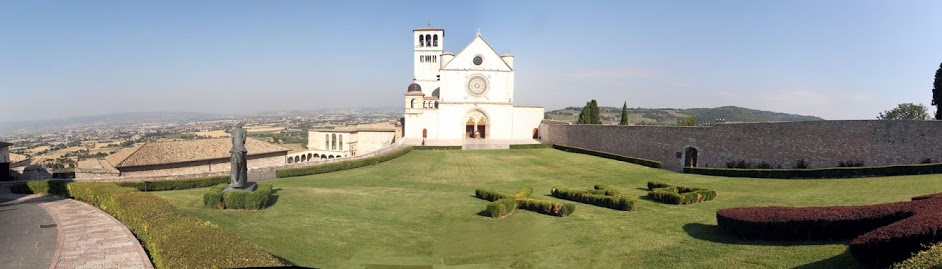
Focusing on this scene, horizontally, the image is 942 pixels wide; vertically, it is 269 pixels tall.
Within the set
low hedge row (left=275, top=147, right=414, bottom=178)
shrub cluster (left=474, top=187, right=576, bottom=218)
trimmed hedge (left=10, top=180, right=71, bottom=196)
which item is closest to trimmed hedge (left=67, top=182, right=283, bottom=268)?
trimmed hedge (left=10, top=180, right=71, bottom=196)

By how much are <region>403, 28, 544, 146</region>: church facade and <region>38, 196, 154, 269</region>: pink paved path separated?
109ft

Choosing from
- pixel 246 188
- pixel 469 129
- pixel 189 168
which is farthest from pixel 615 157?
pixel 189 168

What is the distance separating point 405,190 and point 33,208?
1319cm

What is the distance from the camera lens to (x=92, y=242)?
11297 mm

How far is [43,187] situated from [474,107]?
34203 mm

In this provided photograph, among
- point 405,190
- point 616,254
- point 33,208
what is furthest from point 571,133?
point 33,208

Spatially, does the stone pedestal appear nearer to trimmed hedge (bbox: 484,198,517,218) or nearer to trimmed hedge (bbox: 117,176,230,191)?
trimmed hedge (bbox: 117,176,230,191)

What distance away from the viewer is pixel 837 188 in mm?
16938

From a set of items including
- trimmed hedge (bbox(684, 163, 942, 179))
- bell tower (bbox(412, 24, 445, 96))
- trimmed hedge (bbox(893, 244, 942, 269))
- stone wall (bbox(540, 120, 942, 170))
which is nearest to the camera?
trimmed hedge (bbox(893, 244, 942, 269))

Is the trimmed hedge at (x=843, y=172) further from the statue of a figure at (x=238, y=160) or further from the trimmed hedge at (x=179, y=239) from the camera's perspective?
the statue of a figure at (x=238, y=160)

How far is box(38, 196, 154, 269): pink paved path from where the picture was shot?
967 cm

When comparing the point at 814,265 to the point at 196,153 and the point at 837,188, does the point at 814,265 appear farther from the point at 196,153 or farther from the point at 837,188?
the point at 196,153

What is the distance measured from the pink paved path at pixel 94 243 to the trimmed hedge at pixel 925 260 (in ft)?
40.1

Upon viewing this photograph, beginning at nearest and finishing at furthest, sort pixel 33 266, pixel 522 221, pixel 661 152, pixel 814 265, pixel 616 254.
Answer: pixel 814 265 → pixel 33 266 → pixel 616 254 → pixel 522 221 → pixel 661 152
